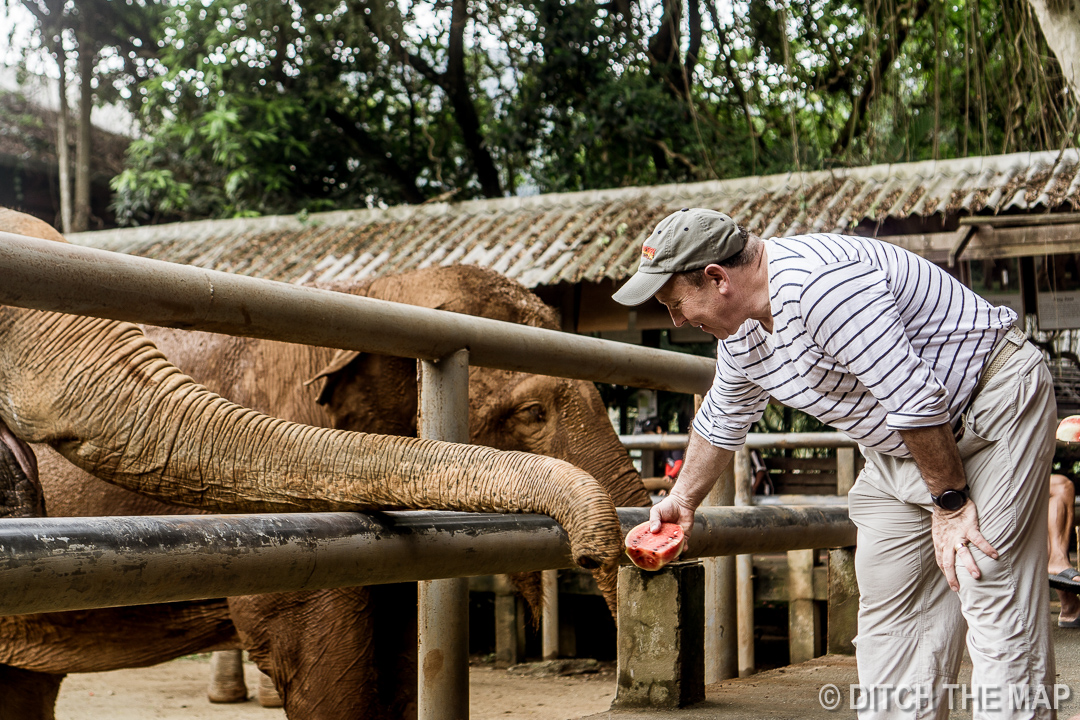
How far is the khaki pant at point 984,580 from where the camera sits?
6.85 feet

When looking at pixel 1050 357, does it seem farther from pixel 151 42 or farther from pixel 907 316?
pixel 151 42

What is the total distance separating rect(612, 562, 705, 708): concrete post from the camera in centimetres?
300

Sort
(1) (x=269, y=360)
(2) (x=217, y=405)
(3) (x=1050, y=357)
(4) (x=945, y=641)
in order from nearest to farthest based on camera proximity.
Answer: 1. (4) (x=945, y=641)
2. (2) (x=217, y=405)
3. (1) (x=269, y=360)
4. (3) (x=1050, y=357)

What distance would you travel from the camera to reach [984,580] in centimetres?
209

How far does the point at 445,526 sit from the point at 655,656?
118 cm

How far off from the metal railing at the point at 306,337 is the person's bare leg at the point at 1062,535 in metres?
2.42

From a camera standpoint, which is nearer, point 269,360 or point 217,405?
point 217,405

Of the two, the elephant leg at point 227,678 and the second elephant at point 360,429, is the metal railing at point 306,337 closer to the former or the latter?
the second elephant at point 360,429

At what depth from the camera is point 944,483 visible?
2.07 m

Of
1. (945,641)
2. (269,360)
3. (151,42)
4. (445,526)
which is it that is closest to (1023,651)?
(945,641)

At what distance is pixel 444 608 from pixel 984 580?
1.16 metres

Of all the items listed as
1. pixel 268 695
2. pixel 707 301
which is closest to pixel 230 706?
pixel 268 695

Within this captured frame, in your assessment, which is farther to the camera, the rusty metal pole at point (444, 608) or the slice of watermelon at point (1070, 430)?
the slice of watermelon at point (1070, 430)

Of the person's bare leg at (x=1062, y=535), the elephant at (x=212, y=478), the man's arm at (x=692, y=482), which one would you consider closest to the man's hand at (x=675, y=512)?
the man's arm at (x=692, y=482)
